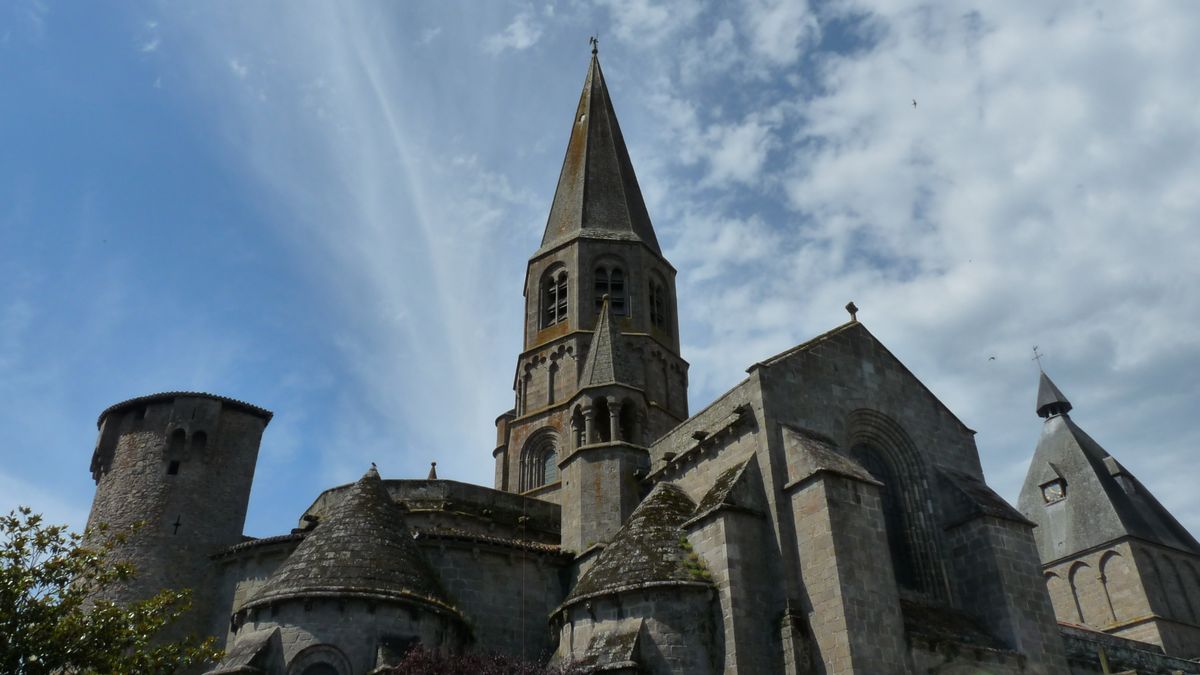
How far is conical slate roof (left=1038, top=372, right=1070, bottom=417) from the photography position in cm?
4750

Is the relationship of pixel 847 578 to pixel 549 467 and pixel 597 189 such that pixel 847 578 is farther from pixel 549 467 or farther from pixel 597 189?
pixel 597 189

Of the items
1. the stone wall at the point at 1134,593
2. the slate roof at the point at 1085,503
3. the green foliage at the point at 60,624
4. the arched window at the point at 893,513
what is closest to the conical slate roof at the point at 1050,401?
the slate roof at the point at 1085,503

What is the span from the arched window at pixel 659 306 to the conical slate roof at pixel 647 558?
A: 1365cm

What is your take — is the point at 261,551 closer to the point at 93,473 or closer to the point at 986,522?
the point at 93,473

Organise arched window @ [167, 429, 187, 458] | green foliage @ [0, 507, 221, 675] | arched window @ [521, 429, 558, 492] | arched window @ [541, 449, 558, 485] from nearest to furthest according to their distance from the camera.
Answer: green foliage @ [0, 507, 221, 675], arched window @ [167, 429, 187, 458], arched window @ [541, 449, 558, 485], arched window @ [521, 429, 558, 492]

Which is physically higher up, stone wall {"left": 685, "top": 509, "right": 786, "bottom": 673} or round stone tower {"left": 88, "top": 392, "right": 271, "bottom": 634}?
round stone tower {"left": 88, "top": 392, "right": 271, "bottom": 634}

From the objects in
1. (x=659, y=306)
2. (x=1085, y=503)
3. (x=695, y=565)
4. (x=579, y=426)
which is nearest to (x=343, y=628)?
(x=695, y=565)

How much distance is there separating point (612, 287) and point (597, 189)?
486 cm

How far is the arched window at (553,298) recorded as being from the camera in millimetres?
31797

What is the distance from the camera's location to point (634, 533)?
1819cm

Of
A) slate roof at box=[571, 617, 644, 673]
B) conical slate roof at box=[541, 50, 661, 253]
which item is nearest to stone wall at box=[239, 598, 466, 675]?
slate roof at box=[571, 617, 644, 673]

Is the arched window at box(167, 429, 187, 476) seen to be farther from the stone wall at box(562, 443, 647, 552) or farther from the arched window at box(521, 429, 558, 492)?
the stone wall at box(562, 443, 647, 552)

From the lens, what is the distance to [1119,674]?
1981cm

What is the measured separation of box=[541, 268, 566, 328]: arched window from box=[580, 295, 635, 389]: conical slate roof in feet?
17.4
